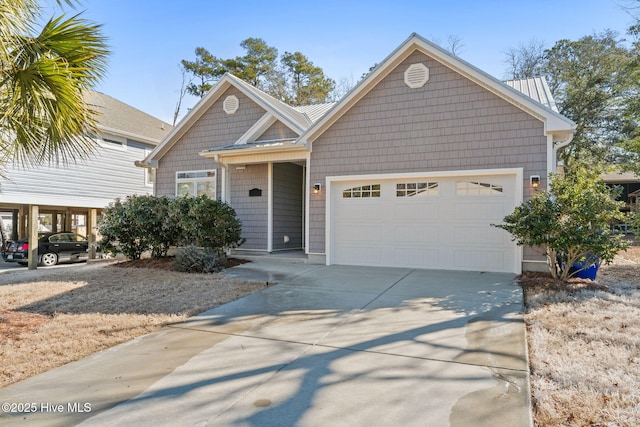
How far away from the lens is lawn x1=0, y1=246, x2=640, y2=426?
2.99 metres

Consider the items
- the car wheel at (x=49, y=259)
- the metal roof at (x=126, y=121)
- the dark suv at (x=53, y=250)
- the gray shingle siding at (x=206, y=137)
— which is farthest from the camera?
the metal roof at (x=126, y=121)

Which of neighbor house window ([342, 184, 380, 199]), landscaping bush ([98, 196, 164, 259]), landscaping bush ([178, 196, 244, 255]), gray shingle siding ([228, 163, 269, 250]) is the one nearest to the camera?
neighbor house window ([342, 184, 380, 199])

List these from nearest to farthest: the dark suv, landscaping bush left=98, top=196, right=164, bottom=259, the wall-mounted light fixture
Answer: the wall-mounted light fixture
landscaping bush left=98, top=196, right=164, bottom=259
the dark suv

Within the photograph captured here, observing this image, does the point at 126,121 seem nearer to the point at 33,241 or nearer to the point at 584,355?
the point at 33,241

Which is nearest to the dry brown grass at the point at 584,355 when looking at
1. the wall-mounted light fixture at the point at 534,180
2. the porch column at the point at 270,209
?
the wall-mounted light fixture at the point at 534,180

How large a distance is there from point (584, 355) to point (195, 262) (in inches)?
308

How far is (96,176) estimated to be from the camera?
1709cm

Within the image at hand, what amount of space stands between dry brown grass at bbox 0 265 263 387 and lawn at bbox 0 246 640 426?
0.01 m

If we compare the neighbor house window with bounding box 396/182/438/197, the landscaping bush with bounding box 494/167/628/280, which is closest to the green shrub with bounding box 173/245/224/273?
the neighbor house window with bounding box 396/182/438/197

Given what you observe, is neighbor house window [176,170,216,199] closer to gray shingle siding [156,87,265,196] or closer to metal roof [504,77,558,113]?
gray shingle siding [156,87,265,196]

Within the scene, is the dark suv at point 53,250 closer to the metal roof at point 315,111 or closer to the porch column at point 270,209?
the porch column at point 270,209

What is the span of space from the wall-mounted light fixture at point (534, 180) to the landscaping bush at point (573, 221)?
0.81 meters

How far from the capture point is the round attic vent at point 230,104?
12586 mm

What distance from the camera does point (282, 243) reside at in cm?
1240
